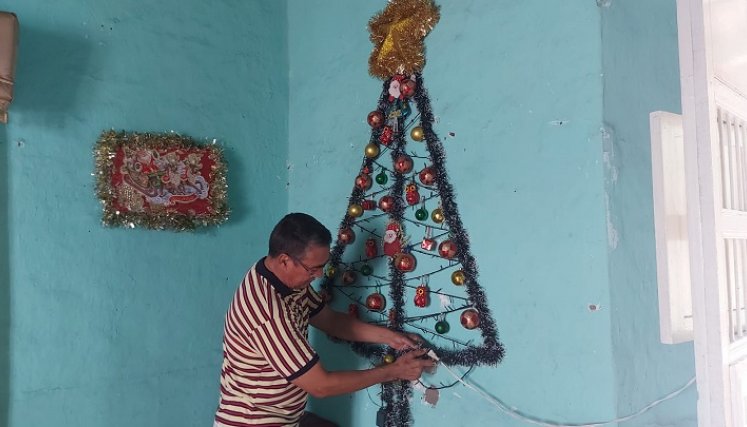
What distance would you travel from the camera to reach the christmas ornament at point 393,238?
1737mm

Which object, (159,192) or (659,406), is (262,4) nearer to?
(159,192)

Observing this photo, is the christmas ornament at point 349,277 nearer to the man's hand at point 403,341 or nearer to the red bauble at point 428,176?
the man's hand at point 403,341

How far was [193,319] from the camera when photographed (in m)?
1.98

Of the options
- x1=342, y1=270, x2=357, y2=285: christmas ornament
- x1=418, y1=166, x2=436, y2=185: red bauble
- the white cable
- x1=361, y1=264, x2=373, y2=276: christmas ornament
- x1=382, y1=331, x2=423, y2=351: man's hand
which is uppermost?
x1=418, y1=166, x2=436, y2=185: red bauble

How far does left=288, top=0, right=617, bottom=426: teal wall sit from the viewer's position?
1343 millimetres

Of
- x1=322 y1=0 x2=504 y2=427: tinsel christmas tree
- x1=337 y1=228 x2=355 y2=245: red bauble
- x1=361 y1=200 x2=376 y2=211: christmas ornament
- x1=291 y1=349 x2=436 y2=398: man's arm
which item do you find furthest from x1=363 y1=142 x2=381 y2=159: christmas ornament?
x1=291 y1=349 x2=436 y2=398: man's arm

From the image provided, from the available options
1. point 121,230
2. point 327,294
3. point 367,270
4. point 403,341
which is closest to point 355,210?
point 367,270

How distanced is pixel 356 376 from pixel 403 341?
19 cm

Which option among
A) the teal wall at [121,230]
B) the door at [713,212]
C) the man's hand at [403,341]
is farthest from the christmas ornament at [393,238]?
the door at [713,212]

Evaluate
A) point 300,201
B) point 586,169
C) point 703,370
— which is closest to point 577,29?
point 586,169

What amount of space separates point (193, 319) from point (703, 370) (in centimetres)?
140

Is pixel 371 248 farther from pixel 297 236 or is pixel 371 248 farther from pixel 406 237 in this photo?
pixel 297 236

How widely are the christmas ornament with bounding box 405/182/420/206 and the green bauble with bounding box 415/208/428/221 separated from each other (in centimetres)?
3

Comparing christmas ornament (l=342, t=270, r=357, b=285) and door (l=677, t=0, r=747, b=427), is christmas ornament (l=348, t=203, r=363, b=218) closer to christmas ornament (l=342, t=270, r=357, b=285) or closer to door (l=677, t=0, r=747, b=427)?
christmas ornament (l=342, t=270, r=357, b=285)
